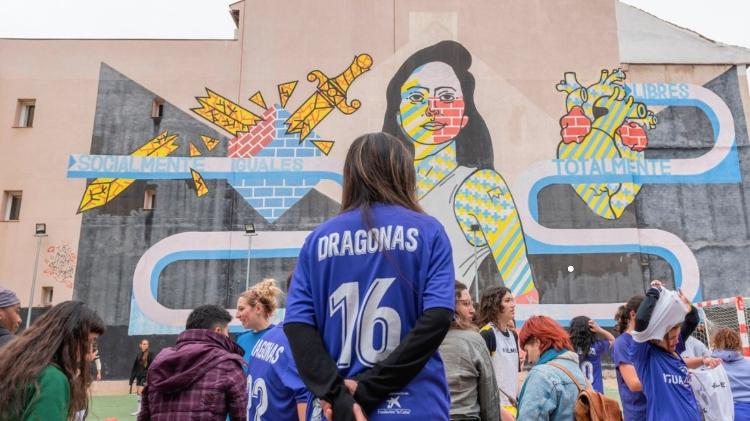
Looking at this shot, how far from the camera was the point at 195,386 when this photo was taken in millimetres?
3598

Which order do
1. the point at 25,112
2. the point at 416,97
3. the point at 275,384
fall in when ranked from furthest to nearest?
the point at 25,112 → the point at 416,97 → the point at 275,384

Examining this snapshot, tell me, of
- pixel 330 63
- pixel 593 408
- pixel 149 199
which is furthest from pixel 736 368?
pixel 149 199

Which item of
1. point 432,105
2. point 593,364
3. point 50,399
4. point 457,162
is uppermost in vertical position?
point 432,105

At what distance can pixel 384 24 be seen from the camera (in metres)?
22.4

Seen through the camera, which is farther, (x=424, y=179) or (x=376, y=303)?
(x=424, y=179)

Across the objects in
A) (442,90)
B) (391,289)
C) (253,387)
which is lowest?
(253,387)

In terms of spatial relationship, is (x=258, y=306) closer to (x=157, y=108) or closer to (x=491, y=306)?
(x=491, y=306)

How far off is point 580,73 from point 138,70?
54.7ft

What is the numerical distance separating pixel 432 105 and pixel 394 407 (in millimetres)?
20019

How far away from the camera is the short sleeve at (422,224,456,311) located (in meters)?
2.04

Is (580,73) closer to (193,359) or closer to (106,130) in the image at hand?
(106,130)

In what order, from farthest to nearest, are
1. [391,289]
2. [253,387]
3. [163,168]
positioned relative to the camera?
[163,168] → [253,387] → [391,289]

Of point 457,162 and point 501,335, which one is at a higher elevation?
point 457,162

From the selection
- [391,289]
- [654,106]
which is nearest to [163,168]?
[654,106]
